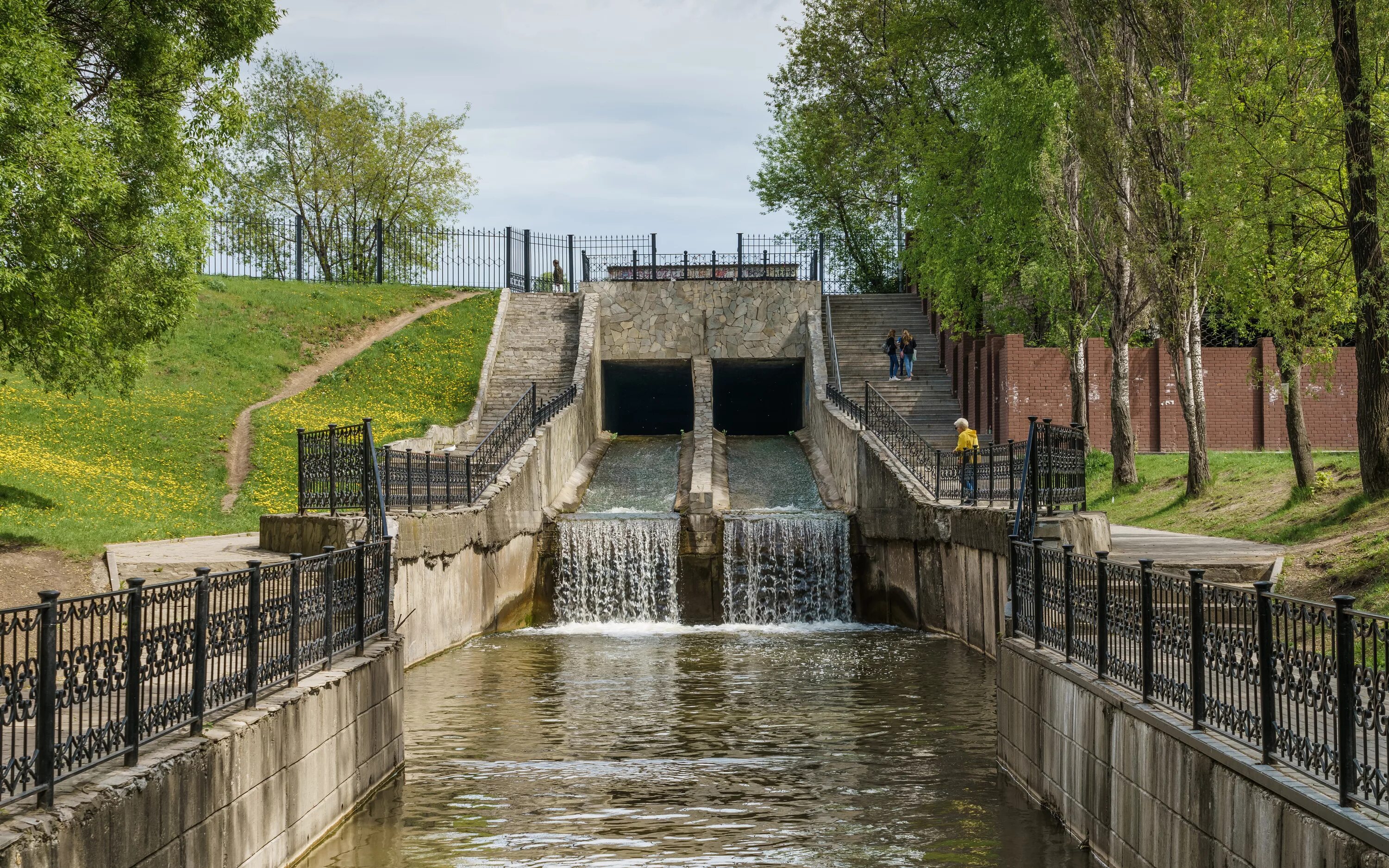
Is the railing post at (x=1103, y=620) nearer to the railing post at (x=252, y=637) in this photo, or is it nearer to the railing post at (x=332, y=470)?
the railing post at (x=252, y=637)

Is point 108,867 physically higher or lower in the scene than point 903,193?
lower

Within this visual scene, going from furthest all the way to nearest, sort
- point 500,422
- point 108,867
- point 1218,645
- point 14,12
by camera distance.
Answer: point 500,422, point 14,12, point 1218,645, point 108,867

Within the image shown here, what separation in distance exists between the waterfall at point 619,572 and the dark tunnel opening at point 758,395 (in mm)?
13839

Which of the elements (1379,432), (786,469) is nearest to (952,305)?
(786,469)

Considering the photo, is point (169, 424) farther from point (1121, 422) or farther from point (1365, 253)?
point (1365, 253)

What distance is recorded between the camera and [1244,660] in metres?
6.79

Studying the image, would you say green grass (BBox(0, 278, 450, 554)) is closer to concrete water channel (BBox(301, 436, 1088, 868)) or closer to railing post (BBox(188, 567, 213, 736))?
concrete water channel (BBox(301, 436, 1088, 868))

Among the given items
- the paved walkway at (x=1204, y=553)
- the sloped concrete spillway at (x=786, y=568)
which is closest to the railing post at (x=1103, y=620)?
the paved walkway at (x=1204, y=553)

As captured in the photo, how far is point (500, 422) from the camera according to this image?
81.7 ft

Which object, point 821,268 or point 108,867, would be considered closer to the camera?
point 108,867

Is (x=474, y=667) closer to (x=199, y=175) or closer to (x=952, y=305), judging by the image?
(x=199, y=175)

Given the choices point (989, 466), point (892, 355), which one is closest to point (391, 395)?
point (892, 355)

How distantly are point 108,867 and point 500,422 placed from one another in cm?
1918

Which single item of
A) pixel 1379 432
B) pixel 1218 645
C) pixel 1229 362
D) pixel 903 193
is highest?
pixel 903 193
